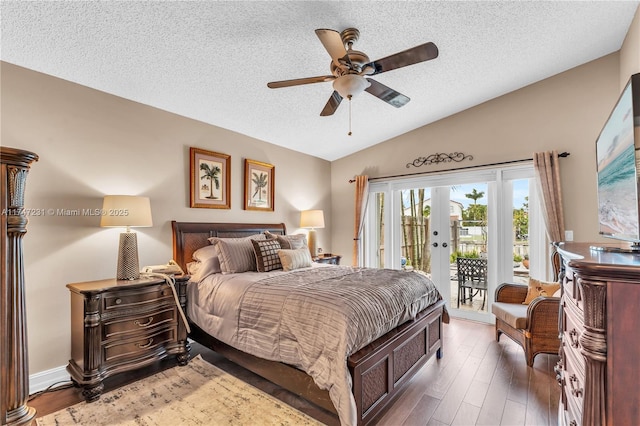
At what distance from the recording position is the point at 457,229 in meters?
4.46

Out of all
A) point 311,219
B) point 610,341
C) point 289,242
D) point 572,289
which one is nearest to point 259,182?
point 311,219

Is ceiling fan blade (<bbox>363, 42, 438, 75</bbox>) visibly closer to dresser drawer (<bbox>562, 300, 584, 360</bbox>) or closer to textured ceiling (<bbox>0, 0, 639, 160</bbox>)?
textured ceiling (<bbox>0, 0, 639, 160</bbox>)

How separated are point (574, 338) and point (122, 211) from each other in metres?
3.22

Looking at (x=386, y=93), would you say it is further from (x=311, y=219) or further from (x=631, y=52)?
(x=311, y=219)

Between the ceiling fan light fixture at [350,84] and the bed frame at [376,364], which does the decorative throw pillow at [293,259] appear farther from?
the ceiling fan light fixture at [350,84]

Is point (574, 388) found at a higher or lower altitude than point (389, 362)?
higher

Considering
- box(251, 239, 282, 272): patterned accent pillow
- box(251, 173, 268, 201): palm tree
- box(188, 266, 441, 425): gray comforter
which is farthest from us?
box(251, 173, 268, 201): palm tree

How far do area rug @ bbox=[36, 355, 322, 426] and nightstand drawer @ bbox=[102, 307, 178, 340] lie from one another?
0.44 metres

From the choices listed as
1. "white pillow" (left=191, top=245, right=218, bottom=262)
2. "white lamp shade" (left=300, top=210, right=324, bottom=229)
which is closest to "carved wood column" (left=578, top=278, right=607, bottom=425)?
"white pillow" (left=191, top=245, right=218, bottom=262)

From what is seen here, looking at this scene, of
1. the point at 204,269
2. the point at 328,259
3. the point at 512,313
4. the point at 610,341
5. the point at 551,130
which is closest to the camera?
the point at 610,341

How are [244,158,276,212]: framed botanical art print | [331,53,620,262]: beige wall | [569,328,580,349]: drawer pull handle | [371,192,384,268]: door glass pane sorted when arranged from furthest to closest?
[371,192,384,268]: door glass pane < [244,158,276,212]: framed botanical art print < [331,53,620,262]: beige wall < [569,328,580,349]: drawer pull handle

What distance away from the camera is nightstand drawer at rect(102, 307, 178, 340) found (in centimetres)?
242

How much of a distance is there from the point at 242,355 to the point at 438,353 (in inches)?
75.0

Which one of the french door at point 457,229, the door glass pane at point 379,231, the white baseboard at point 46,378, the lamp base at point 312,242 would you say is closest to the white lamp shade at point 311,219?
the lamp base at point 312,242
